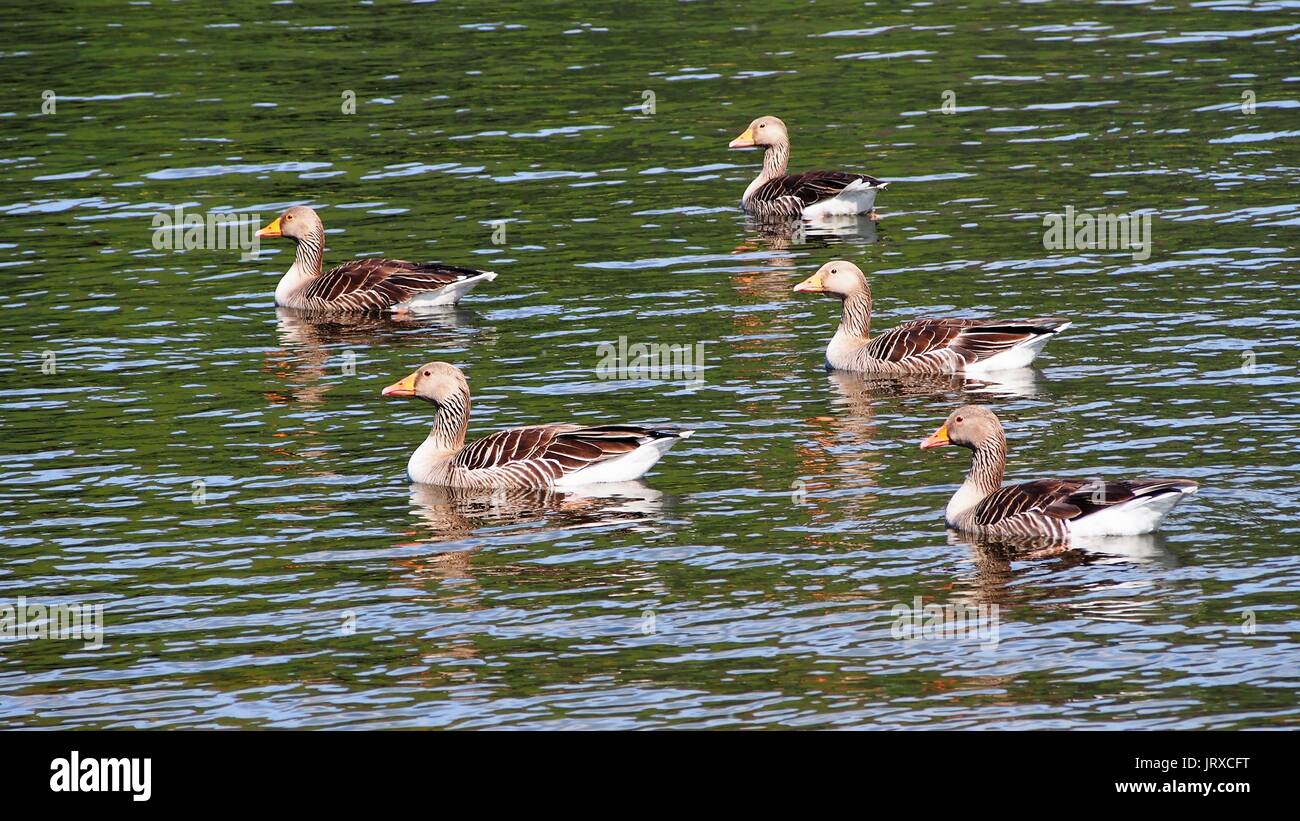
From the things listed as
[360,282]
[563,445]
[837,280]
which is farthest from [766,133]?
[563,445]

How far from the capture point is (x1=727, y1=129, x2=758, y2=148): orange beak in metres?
34.4

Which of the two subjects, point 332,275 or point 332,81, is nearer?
point 332,275

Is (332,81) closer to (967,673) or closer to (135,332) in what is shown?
(135,332)

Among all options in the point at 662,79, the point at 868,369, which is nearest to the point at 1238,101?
the point at 662,79

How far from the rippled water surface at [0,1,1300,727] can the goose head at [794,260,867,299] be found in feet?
3.08

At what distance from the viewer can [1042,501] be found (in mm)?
17234

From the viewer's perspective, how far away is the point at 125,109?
1607 inches

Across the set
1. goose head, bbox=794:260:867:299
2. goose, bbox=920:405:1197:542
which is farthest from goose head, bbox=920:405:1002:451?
goose head, bbox=794:260:867:299

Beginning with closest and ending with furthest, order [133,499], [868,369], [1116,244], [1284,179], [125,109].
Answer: [133,499], [868,369], [1116,244], [1284,179], [125,109]

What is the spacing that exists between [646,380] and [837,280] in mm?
3038

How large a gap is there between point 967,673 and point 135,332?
1588 centimetres

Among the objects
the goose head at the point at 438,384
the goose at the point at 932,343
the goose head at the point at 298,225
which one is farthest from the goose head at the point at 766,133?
the goose head at the point at 438,384

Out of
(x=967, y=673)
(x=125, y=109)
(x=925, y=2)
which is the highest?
(x=925, y=2)

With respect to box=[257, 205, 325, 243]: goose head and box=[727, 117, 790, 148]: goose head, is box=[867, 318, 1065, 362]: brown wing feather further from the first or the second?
box=[727, 117, 790, 148]: goose head
